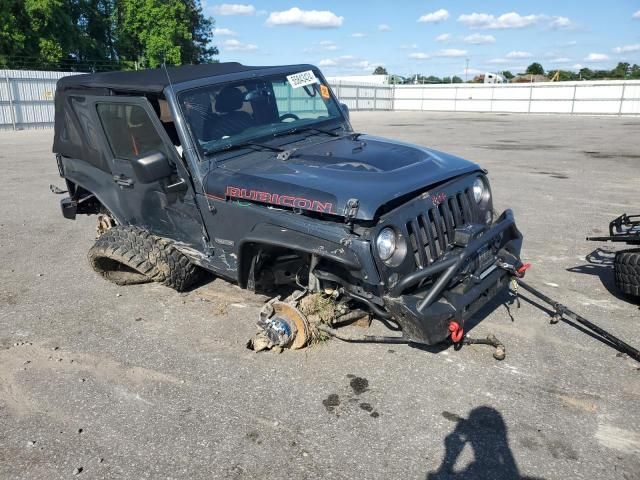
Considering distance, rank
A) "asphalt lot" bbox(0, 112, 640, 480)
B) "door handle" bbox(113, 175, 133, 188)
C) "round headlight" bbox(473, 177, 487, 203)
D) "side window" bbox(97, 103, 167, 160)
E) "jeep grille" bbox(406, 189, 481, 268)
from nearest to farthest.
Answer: "asphalt lot" bbox(0, 112, 640, 480), "jeep grille" bbox(406, 189, 481, 268), "round headlight" bbox(473, 177, 487, 203), "side window" bbox(97, 103, 167, 160), "door handle" bbox(113, 175, 133, 188)

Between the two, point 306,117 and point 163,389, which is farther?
point 306,117

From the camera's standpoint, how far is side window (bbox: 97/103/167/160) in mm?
4293

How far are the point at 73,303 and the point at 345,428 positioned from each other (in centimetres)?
299

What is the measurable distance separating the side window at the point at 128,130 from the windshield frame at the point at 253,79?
0.32 m

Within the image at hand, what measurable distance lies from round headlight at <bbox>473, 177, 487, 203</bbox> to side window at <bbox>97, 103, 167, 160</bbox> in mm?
2449

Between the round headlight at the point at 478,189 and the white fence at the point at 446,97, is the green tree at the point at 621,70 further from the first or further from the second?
the round headlight at the point at 478,189

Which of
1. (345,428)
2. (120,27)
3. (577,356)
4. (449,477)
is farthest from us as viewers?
(120,27)

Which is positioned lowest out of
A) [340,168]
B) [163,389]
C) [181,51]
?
[163,389]

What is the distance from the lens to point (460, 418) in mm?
3039

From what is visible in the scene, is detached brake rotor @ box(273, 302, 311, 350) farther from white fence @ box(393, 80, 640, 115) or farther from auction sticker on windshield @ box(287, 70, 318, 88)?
white fence @ box(393, 80, 640, 115)

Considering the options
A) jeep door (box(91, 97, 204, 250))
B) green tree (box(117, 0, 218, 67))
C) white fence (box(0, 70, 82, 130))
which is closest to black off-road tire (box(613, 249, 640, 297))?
jeep door (box(91, 97, 204, 250))

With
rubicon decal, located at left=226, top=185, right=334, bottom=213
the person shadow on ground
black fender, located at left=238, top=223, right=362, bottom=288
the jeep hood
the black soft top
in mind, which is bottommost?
the person shadow on ground

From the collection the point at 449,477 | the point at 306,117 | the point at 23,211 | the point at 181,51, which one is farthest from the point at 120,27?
the point at 449,477

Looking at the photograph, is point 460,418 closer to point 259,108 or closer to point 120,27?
point 259,108
